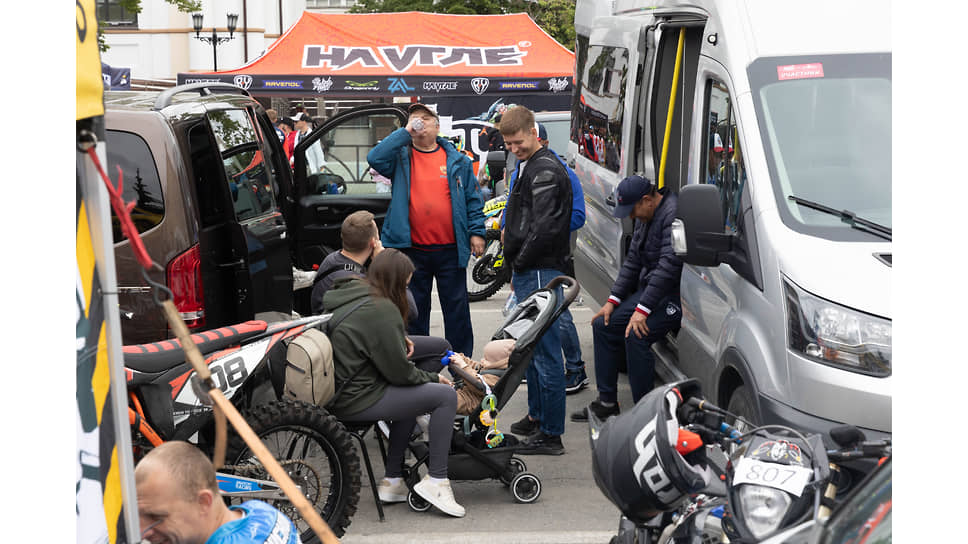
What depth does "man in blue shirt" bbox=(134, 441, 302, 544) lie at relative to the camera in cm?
252

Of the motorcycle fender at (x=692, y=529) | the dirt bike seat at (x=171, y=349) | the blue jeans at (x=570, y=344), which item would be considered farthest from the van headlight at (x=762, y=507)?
the blue jeans at (x=570, y=344)

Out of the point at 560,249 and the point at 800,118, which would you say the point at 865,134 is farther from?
the point at 560,249

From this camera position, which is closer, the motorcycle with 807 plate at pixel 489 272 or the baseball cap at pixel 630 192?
the baseball cap at pixel 630 192

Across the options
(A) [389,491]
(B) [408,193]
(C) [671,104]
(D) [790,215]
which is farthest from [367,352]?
(C) [671,104]

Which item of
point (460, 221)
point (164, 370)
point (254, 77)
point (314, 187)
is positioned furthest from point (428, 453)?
point (254, 77)

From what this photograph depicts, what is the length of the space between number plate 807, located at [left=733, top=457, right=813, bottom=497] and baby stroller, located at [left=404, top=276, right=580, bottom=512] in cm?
260

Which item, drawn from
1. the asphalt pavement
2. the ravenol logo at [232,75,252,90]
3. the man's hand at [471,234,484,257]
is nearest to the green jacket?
the asphalt pavement

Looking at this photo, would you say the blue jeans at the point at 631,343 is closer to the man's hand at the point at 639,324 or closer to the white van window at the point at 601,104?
the man's hand at the point at 639,324

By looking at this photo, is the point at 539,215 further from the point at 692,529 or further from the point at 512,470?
the point at 692,529

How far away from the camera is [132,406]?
411 centimetres

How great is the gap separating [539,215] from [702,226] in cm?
143

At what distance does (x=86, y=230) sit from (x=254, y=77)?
20256mm

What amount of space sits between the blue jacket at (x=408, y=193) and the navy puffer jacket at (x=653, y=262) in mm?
1196

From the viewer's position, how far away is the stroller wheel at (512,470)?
520 cm
